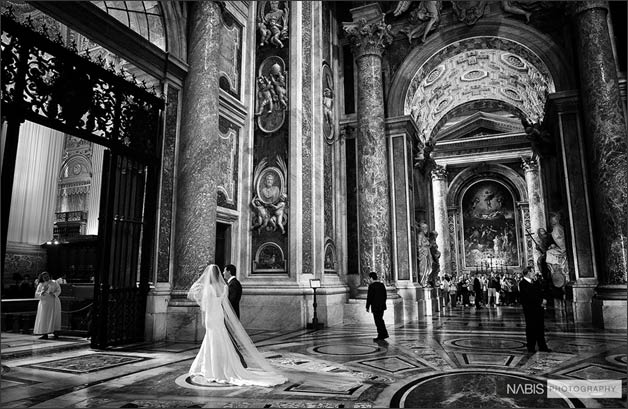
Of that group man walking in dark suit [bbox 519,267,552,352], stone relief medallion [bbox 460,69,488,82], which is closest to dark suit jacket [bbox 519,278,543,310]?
man walking in dark suit [bbox 519,267,552,352]

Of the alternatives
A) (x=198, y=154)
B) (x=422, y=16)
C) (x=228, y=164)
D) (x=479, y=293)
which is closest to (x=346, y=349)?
(x=198, y=154)

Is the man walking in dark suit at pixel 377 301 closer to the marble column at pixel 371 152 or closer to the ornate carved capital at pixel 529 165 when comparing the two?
the marble column at pixel 371 152

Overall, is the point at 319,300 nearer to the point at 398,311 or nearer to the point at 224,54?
the point at 398,311

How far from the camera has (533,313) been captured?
6695 millimetres

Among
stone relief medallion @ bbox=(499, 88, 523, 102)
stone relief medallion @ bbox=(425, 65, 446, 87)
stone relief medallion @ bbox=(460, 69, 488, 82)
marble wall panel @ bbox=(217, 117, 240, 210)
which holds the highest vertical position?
stone relief medallion @ bbox=(460, 69, 488, 82)

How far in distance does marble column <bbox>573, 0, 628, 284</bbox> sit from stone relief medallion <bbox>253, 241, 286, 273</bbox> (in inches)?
296

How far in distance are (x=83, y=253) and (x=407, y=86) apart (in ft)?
40.3

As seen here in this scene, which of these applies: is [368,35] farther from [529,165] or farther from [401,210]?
[529,165]

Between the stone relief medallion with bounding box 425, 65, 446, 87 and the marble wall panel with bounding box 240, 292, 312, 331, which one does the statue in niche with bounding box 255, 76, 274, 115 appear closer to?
the marble wall panel with bounding box 240, 292, 312, 331

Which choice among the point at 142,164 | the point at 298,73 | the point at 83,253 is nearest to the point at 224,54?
the point at 298,73

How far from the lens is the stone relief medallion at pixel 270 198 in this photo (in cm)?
1052

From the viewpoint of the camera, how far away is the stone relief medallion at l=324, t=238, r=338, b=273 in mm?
11400

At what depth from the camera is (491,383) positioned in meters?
4.61

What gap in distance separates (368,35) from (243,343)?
10465mm
